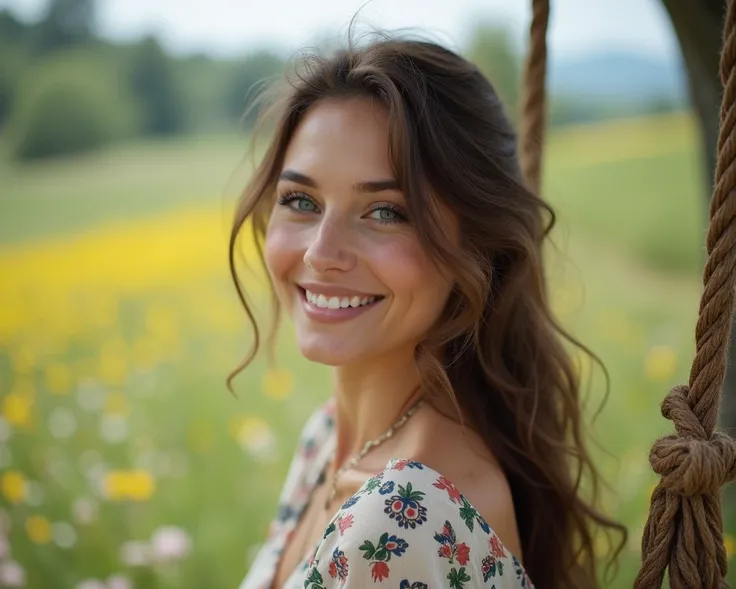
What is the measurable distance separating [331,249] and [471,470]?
0.41 metres

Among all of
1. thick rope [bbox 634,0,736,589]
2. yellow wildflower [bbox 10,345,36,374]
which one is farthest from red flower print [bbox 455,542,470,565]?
yellow wildflower [bbox 10,345,36,374]

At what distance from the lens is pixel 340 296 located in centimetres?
125

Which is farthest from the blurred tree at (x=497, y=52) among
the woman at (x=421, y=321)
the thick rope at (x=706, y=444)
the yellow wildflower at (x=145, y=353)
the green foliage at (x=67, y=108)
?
the thick rope at (x=706, y=444)

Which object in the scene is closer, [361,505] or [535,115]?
[361,505]

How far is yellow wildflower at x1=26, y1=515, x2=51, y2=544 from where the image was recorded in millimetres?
2326

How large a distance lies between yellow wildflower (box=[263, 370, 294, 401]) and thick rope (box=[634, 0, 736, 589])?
2128mm

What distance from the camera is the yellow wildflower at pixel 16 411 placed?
2680 millimetres

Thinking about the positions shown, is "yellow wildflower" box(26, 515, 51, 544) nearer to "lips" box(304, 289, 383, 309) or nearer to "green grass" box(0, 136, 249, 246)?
"lips" box(304, 289, 383, 309)

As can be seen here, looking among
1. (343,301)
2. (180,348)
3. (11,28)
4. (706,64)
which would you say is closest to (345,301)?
(343,301)

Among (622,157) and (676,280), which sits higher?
(622,157)

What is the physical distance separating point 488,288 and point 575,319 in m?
2.19

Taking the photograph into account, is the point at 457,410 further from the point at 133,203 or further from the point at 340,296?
the point at 133,203

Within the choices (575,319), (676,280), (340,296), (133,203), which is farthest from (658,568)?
(133,203)

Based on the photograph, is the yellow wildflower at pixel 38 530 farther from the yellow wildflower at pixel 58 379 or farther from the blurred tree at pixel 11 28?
the blurred tree at pixel 11 28
